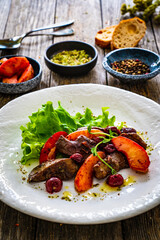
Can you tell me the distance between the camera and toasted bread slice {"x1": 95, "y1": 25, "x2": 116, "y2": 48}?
13.3 ft

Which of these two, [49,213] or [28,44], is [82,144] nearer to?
[49,213]

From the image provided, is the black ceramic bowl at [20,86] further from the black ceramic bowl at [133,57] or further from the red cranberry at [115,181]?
the red cranberry at [115,181]

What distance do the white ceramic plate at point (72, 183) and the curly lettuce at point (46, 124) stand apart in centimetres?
11

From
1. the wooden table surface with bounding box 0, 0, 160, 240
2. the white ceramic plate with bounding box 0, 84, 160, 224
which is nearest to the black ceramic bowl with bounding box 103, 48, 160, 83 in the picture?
the wooden table surface with bounding box 0, 0, 160, 240

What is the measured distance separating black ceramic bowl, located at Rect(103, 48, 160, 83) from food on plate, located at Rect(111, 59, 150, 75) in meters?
0.06

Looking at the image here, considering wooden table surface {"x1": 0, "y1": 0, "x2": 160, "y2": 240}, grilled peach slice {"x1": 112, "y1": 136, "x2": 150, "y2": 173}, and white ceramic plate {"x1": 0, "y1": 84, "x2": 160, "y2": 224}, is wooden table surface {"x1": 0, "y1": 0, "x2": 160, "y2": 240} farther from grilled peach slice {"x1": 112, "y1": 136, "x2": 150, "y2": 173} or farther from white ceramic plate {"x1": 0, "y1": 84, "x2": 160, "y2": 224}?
grilled peach slice {"x1": 112, "y1": 136, "x2": 150, "y2": 173}

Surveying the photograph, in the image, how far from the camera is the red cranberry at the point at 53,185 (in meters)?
1.93

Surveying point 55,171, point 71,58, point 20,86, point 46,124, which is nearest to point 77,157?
point 55,171

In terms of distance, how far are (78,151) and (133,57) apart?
204 centimetres

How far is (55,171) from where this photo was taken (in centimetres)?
204

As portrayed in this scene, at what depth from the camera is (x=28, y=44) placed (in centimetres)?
425

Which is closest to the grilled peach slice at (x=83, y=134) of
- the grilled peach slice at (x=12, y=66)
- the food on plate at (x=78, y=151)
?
the food on plate at (x=78, y=151)

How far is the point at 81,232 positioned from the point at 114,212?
28 centimetres

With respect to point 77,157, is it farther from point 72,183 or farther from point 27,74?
point 27,74
